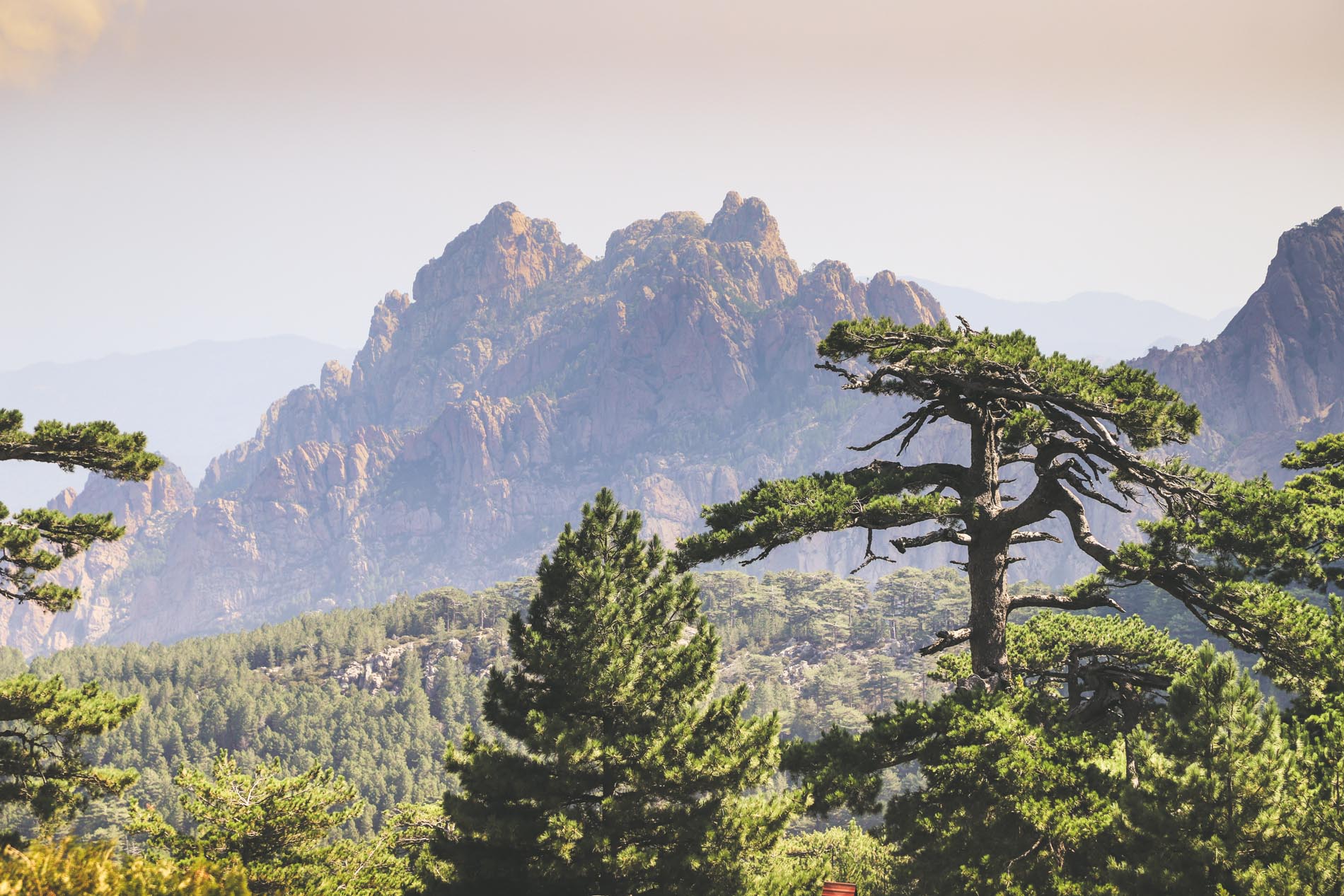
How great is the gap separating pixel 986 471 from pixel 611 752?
25.6 ft

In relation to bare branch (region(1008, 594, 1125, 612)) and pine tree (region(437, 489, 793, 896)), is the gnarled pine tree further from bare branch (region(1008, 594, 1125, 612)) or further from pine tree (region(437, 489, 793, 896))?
pine tree (region(437, 489, 793, 896))

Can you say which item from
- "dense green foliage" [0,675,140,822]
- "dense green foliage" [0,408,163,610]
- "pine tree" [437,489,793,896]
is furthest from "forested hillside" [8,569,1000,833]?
"pine tree" [437,489,793,896]

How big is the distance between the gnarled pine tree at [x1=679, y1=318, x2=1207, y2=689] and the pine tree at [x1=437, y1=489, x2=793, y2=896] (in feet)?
10.3

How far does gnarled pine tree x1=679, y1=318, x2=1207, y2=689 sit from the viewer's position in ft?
44.1

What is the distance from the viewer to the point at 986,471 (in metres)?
15.6

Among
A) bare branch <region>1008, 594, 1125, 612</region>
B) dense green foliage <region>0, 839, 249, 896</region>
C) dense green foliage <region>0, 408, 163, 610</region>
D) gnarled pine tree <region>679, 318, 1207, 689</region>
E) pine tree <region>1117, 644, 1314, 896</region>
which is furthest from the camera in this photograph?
dense green foliage <region>0, 408, 163, 610</region>

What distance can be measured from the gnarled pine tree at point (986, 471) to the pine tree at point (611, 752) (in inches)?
124

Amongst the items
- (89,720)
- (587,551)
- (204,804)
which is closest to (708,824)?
(587,551)

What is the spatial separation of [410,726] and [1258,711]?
150 meters

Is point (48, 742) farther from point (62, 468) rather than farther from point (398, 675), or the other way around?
point (398, 675)

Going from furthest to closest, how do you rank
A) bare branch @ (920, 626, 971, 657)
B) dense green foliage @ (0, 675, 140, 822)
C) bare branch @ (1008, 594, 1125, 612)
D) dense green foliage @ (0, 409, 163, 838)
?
dense green foliage @ (0, 675, 140, 822) < dense green foliage @ (0, 409, 163, 838) < bare branch @ (1008, 594, 1125, 612) < bare branch @ (920, 626, 971, 657)

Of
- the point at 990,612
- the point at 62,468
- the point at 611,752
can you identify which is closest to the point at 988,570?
the point at 990,612

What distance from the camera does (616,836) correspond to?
57.6 ft

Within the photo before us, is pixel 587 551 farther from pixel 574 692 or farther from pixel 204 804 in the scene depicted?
pixel 204 804
